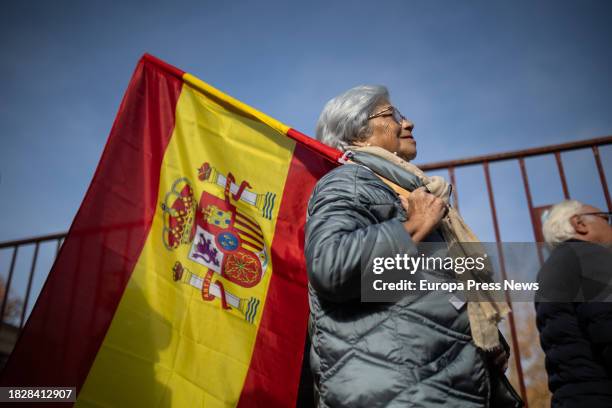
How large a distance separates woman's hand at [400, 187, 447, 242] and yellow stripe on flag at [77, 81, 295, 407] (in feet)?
3.39

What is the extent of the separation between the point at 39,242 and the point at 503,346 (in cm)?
437

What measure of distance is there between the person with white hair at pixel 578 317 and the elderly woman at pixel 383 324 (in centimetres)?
56

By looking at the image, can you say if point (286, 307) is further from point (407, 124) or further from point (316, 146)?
point (407, 124)

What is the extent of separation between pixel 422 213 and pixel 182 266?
133 centimetres

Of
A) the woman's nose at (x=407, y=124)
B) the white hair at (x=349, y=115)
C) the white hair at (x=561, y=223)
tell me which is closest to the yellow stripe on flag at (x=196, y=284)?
the white hair at (x=349, y=115)

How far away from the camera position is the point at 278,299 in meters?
2.33

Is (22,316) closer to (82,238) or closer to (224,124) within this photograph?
(82,238)

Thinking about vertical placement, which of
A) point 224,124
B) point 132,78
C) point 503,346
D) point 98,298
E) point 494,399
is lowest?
point 494,399

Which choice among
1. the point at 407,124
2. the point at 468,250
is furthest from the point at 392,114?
the point at 468,250

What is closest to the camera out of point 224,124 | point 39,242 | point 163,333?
point 163,333

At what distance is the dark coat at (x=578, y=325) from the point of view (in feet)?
6.47

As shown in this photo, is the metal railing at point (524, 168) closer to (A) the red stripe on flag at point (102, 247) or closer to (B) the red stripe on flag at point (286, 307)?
(B) the red stripe on flag at point (286, 307)

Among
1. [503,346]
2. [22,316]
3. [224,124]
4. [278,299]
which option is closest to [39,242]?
[22,316]

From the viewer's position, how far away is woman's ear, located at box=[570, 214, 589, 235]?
247 centimetres
